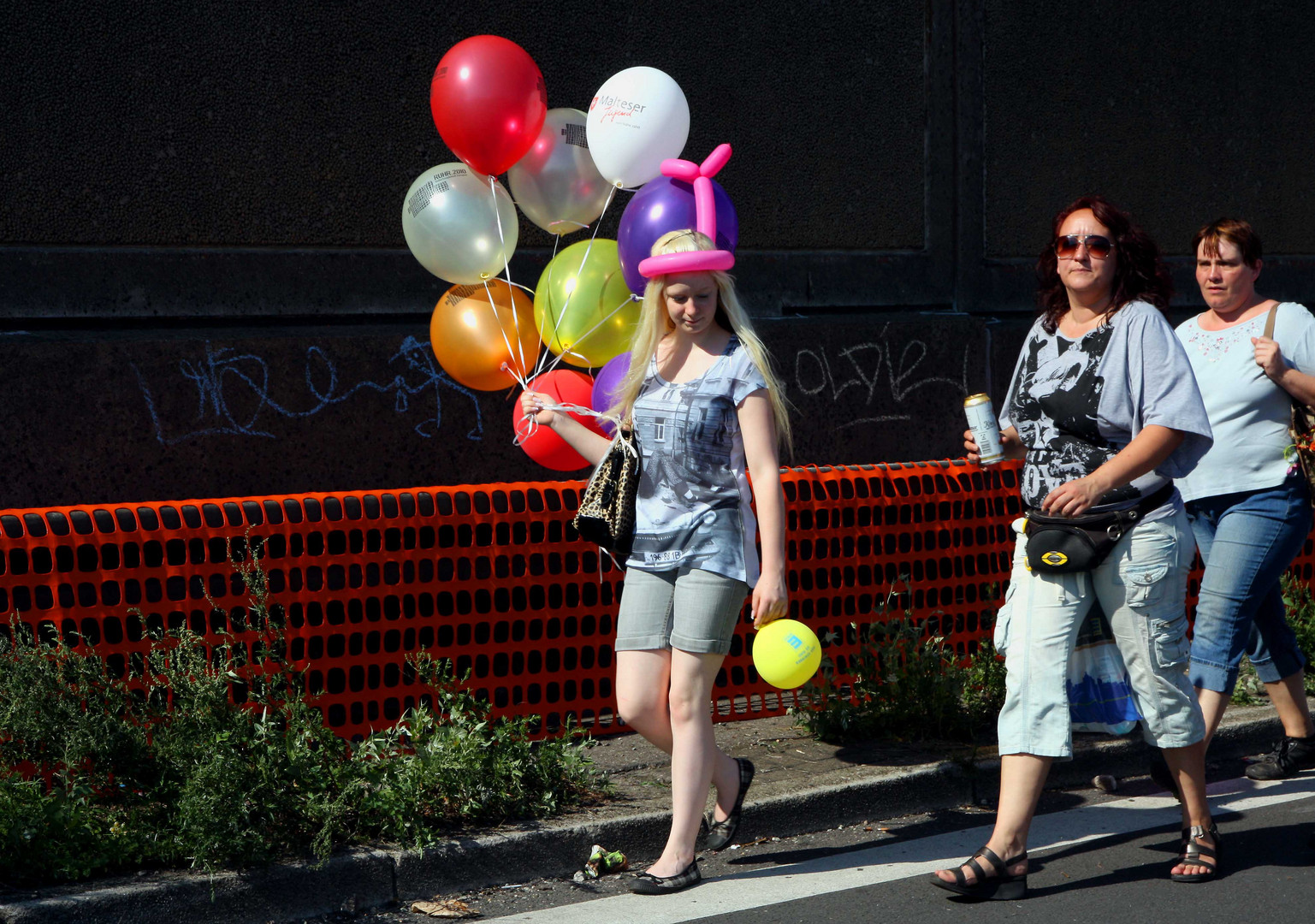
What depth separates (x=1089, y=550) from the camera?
13.5 feet

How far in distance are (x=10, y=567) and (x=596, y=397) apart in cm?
202

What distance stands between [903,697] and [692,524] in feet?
6.17

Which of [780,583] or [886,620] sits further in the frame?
[886,620]

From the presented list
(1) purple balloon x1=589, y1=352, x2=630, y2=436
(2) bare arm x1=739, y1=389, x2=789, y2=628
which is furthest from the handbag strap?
(1) purple balloon x1=589, y1=352, x2=630, y2=436

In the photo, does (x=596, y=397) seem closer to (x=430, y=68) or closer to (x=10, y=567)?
(x=10, y=567)

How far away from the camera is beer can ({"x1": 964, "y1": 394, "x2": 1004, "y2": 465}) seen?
435cm

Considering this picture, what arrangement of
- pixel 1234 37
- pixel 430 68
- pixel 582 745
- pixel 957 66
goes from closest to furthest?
pixel 582 745
pixel 430 68
pixel 957 66
pixel 1234 37

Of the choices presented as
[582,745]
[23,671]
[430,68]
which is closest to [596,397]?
[582,745]

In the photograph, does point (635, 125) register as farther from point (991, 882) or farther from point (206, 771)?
point (991, 882)

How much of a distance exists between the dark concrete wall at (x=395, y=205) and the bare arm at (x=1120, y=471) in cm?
396

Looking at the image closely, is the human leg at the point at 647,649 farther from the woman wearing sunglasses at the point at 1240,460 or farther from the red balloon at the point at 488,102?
the woman wearing sunglasses at the point at 1240,460

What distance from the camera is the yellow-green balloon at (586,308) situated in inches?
183

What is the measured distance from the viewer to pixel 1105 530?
4141mm

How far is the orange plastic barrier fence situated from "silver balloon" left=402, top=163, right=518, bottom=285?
103cm
